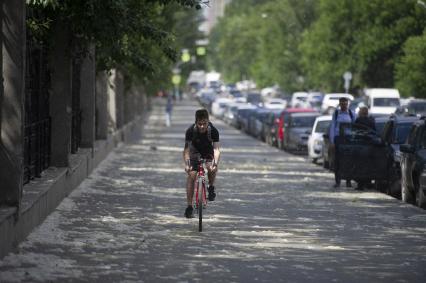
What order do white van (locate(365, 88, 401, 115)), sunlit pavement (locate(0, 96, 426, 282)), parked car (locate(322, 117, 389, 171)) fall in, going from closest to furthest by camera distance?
sunlit pavement (locate(0, 96, 426, 282)), parked car (locate(322, 117, 389, 171)), white van (locate(365, 88, 401, 115))

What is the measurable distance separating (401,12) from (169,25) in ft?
59.2

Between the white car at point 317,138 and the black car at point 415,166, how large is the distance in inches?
522

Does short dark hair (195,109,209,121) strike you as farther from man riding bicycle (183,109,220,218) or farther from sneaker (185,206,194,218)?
sneaker (185,206,194,218)

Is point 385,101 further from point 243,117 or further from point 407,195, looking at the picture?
point 407,195

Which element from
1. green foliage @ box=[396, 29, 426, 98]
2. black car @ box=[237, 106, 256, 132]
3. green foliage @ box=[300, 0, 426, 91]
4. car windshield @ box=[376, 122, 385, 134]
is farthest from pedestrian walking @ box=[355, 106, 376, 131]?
green foliage @ box=[300, 0, 426, 91]

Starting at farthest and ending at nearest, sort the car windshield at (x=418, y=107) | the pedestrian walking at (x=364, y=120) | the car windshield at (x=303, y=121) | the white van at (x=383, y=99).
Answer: the white van at (x=383, y=99) → the car windshield at (x=418, y=107) → the car windshield at (x=303, y=121) → the pedestrian walking at (x=364, y=120)

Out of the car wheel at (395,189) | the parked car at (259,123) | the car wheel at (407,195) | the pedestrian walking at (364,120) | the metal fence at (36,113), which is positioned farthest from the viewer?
the parked car at (259,123)

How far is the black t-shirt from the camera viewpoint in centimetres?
1781

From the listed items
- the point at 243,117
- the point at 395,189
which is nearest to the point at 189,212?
the point at 395,189

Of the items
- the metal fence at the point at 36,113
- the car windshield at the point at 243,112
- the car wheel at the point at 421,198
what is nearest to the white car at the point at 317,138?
the metal fence at the point at 36,113

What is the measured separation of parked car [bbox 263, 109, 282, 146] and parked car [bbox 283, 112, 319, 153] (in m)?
2.92

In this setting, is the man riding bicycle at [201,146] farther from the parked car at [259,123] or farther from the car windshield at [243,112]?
the car windshield at [243,112]

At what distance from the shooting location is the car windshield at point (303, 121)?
4434 centimetres

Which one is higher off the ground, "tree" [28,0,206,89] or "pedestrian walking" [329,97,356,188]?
Answer: "tree" [28,0,206,89]
